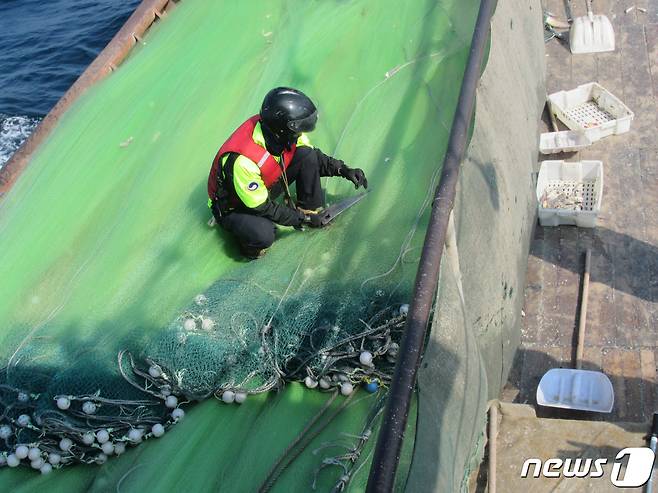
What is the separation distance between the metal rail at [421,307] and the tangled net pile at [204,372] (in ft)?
2.94

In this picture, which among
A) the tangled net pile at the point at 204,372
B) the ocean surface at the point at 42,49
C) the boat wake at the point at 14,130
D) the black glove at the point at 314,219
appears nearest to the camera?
the tangled net pile at the point at 204,372

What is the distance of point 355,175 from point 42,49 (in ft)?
26.4

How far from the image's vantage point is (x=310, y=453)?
11.6 ft

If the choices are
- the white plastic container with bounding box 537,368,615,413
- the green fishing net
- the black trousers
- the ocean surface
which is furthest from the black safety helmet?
the ocean surface

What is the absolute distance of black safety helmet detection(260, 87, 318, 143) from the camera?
4.12 metres

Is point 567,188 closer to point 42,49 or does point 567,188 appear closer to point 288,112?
point 288,112

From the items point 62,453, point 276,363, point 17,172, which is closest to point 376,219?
point 276,363

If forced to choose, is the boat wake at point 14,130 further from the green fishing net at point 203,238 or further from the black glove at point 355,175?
the black glove at point 355,175

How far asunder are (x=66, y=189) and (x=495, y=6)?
3302 mm

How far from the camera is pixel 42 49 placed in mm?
10688

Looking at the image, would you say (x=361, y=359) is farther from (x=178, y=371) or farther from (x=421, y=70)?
(x=421, y=70)

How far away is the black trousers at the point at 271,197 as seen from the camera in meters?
4.43

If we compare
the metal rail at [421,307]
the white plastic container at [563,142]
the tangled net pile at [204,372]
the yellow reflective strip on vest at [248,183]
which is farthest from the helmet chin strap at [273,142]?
the white plastic container at [563,142]

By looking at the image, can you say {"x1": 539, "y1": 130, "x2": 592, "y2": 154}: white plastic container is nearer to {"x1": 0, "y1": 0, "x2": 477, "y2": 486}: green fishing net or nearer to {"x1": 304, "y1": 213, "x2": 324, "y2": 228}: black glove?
{"x1": 0, "y1": 0, "x2": 477, "y2": 486}: green fishing net
